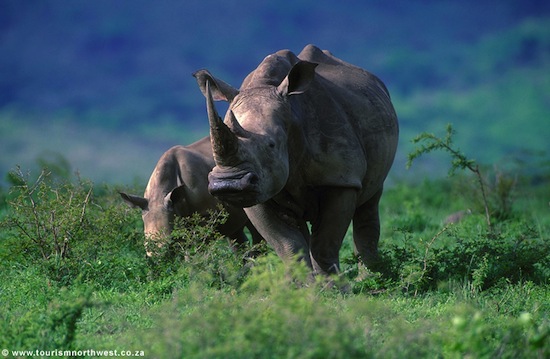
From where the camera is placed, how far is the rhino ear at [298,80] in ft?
22.6

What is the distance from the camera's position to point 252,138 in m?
6.35

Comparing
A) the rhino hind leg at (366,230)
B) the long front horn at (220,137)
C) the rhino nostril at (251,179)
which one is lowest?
the rhino hind leg at (366,230)

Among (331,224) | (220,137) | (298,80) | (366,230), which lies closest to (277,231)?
(331,224)

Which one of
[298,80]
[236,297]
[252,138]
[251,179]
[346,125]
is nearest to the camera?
[236,297]

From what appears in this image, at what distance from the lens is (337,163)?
7156mm

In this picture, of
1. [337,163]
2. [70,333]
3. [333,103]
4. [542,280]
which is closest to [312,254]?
[337,163]

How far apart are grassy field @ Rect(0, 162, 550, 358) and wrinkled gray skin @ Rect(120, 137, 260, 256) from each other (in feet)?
0.87

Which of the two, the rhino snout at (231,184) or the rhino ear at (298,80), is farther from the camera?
the rhino ear at (298,80)

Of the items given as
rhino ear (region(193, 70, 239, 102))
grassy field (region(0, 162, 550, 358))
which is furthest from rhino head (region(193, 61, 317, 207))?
grassy field (region(0, 162, 550, 358))

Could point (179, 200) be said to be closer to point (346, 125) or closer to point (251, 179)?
point (346, 125)

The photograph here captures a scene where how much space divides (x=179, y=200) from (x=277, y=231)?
6.83ft

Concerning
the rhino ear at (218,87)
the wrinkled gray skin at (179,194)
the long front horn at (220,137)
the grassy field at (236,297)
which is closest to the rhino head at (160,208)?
the wrinkled gray skin at (179,194)

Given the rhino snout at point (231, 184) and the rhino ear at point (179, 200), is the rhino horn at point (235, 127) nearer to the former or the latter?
the rhino snout at point (231, 184)

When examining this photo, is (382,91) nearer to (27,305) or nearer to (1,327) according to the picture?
(27,305)
